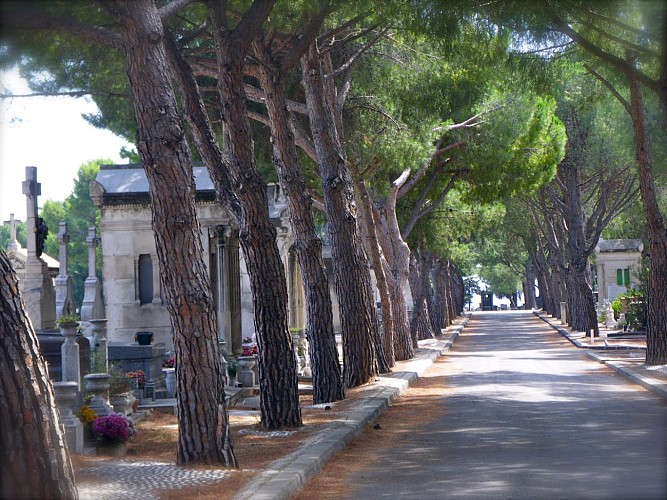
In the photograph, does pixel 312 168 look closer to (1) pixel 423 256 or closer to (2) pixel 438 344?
(2) pixel 438 344

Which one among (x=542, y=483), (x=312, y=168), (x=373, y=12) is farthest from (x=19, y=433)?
(x=312, y=168)

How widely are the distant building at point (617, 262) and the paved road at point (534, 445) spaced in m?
33.5

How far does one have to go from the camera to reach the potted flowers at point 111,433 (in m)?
11.0

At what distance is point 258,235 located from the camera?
1258 centimetres

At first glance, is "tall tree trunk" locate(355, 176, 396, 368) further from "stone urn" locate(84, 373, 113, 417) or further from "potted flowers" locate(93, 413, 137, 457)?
"potted flowers" locate(93, 413, 137, 457)

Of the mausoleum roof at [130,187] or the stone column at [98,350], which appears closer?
the stone column at [98,350]

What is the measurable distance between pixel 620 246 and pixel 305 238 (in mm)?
40620

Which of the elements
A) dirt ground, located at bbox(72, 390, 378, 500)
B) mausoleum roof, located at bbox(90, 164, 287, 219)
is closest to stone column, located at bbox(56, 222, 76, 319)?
mausoleum roof, located at bbox(90, 164, 287, 219)

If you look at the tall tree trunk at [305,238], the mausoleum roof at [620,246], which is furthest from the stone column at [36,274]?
the mausoleum roof at [620,246]

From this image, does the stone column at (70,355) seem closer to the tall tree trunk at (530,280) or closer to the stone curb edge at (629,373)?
the stone curb edge at (629,373)

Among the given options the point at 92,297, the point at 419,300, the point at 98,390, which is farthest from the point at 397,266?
the point at 98,390

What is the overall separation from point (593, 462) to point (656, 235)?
12.4 m

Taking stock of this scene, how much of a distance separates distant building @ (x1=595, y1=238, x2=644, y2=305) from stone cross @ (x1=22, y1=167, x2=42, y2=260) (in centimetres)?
3848

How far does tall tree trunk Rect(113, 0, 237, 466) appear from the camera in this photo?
8.95m
